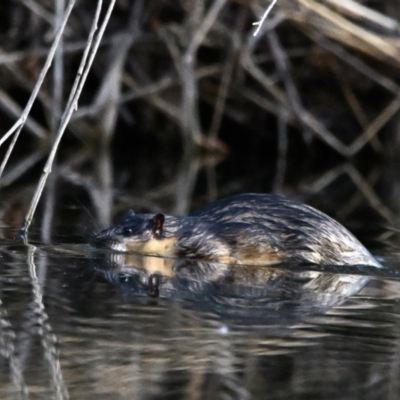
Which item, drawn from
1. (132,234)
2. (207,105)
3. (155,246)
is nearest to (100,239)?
(132,234)

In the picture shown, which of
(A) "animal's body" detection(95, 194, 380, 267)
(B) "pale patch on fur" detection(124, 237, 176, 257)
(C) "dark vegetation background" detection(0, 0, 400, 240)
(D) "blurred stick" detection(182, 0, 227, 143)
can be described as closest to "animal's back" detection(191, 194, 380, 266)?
(A) "animal's body" detection(95, 194, 380, 267)

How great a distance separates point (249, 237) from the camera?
5719 mm

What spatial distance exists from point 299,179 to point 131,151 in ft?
10.7

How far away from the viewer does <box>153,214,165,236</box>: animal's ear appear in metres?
5.80

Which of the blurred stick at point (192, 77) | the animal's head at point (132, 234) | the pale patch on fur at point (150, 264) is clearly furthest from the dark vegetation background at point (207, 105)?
the pale patch on fur at point (150, 264)

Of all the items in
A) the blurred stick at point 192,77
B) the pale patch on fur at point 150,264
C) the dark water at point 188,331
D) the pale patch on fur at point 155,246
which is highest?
the blurred stick at point 192,77

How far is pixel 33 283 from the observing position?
4.48 meters

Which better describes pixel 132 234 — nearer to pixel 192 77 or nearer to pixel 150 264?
pixel 150 264

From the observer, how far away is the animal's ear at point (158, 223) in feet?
19.0

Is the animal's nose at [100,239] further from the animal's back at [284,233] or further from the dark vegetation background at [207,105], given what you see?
the dark vegetation background at [207,105]

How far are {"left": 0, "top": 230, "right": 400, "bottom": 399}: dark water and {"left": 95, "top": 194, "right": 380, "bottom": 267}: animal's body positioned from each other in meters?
0.33

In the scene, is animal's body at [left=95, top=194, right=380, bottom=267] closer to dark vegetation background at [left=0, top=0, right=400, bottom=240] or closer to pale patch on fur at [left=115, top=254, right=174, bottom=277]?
pale patch on fur at [left=115, top=254, right=174, bottom=277]

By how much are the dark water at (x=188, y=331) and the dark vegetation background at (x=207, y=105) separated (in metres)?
2.42

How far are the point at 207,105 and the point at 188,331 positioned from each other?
476 inches
